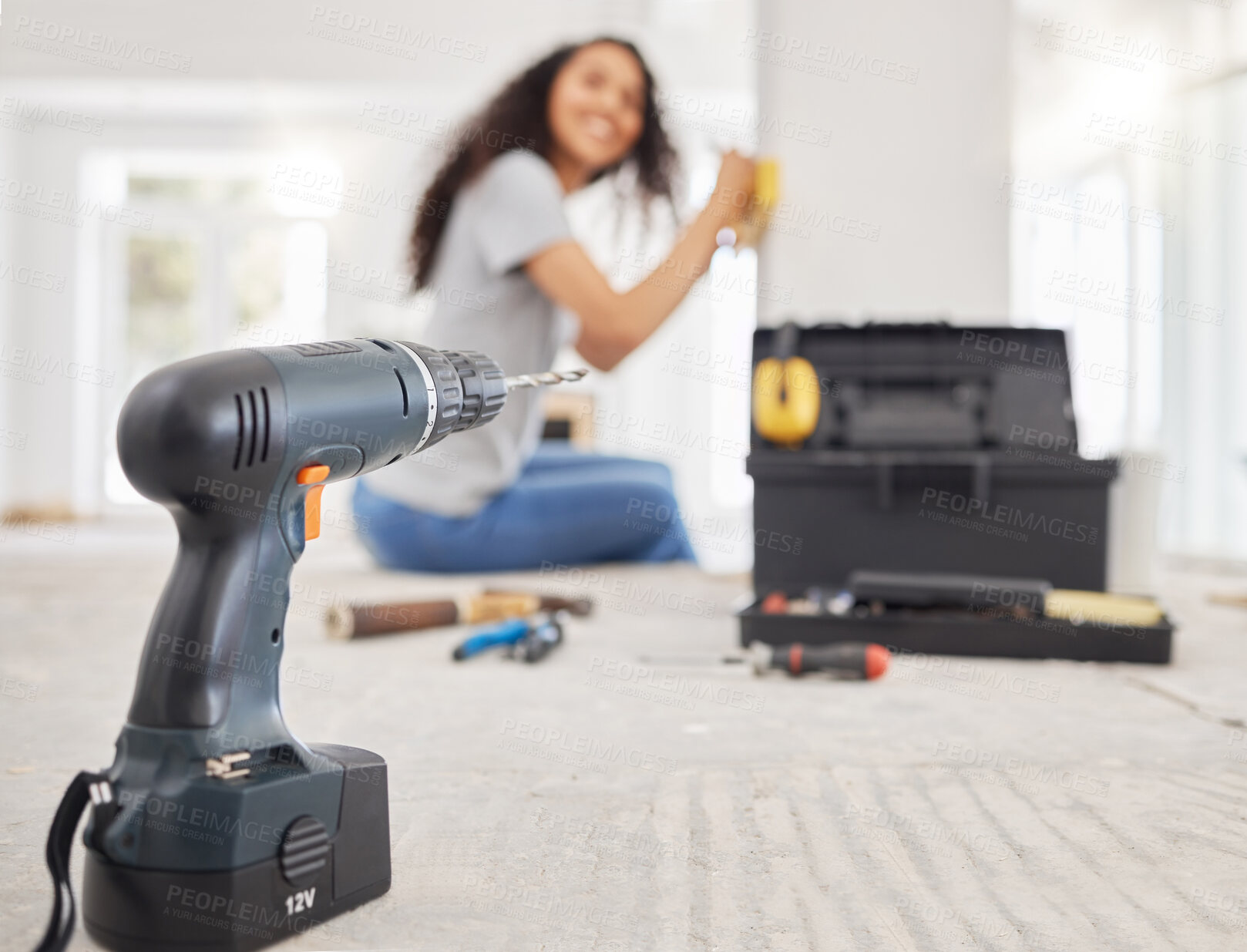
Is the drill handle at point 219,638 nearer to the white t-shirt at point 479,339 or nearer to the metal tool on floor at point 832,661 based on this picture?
the metal tool on floor at point 832,661

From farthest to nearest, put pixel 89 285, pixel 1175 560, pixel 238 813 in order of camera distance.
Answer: pixel 89 285, pixel 1175 560, pixel 238 813

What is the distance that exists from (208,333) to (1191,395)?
511 cm

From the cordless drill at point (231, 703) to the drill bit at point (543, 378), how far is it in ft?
0.28

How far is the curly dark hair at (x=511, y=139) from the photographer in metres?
2.01

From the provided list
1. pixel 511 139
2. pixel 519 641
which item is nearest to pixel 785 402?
pixel 519 641

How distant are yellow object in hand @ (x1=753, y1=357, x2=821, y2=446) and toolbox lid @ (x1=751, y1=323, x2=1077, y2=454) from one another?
26 mm

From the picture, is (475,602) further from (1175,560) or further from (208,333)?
(208,333)

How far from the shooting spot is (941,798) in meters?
0.70

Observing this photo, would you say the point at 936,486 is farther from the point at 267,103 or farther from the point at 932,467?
the point at 267,103

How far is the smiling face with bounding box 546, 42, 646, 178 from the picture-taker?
1.99 metres

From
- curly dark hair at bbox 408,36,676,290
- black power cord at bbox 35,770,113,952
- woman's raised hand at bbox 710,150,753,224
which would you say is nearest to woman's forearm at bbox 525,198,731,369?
woman's raised hand at bbox 710,150,753,224

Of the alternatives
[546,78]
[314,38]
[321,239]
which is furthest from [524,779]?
[321,239]

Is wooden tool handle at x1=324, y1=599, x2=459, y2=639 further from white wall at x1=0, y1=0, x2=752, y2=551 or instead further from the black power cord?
white wall at x1=0, y1=0, x2=752, y2=551

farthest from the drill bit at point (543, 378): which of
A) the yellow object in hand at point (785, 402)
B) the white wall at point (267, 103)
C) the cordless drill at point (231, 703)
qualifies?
the white wall at point (267, 103)
